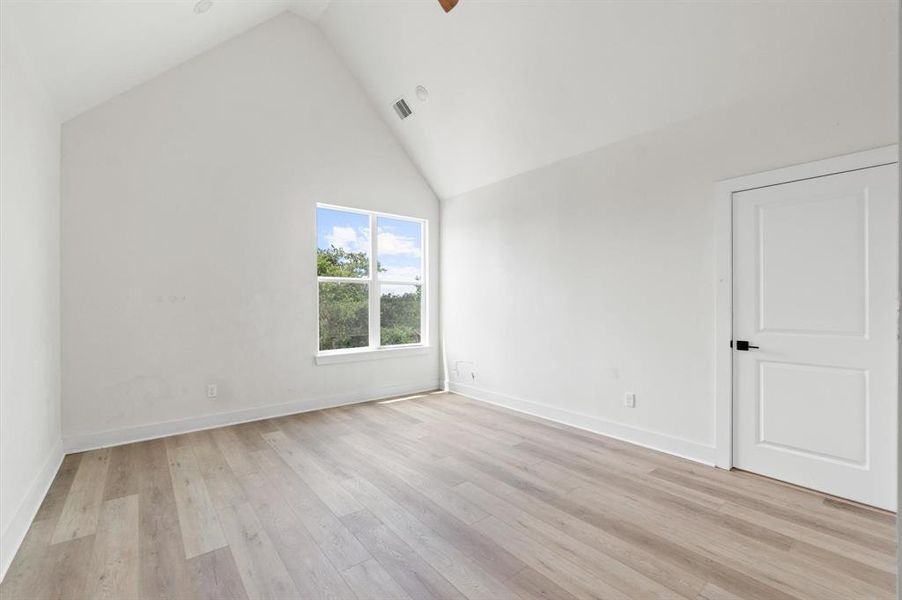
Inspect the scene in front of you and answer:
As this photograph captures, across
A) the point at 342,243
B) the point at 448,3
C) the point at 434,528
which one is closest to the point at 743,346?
the point at 434,528

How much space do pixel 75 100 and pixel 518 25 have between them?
11.4 ft

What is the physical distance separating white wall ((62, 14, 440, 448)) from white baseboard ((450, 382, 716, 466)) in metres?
1.53

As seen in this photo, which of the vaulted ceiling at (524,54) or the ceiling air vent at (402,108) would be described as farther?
the ceiling air vent at (402,108)

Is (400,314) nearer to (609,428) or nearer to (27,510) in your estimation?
(609,428)

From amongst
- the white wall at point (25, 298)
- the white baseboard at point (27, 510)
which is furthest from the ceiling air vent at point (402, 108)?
the white baseboard at point (27, 510)

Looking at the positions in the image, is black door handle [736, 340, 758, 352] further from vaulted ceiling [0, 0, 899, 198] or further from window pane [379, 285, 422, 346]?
window pane [379, 285, 422, 346]

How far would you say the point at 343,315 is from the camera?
4.86 meters

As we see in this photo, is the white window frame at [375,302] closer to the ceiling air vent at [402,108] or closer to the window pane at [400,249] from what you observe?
the window pane at [400,249]

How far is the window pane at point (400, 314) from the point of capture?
205 inches

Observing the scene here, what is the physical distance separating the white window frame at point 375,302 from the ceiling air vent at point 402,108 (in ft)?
3.87

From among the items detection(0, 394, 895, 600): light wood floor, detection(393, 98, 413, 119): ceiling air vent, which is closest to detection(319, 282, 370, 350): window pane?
detection(0, 394, 895, 600): light wood floor

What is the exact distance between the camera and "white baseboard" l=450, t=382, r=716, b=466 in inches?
123

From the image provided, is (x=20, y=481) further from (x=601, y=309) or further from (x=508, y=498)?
(x=601, y=309)

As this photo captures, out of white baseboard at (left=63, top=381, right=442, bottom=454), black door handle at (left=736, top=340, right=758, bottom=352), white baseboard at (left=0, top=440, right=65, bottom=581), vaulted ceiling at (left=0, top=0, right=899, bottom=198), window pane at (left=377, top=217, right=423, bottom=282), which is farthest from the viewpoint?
window pane at (left=377, top=217, right=423, bottom=282)
